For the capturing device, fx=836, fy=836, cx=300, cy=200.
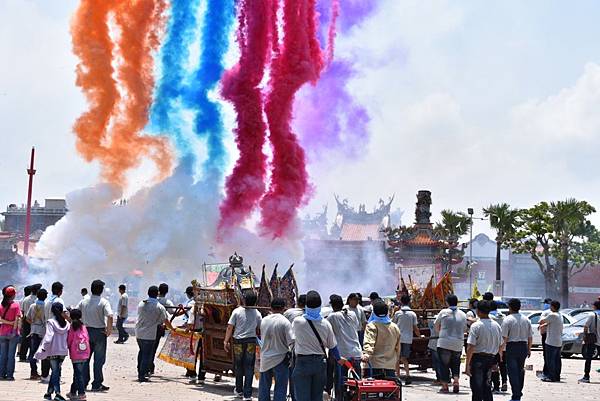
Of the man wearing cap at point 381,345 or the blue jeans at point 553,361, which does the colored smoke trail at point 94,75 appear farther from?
the man wearing cap at point 381,345

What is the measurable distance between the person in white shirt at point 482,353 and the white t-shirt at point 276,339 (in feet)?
9.10

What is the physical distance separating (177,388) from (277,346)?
5289 mm

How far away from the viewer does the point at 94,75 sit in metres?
37.6

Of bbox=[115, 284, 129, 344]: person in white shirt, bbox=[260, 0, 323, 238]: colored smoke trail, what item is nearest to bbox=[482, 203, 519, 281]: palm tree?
bbox=[260, 0, 323, 238]: colored smoke trail

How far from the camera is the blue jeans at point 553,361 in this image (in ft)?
60.7

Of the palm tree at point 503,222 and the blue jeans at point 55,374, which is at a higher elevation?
the palm tree at point 503,222

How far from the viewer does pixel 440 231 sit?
213 feet

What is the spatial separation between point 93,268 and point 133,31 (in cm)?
1192

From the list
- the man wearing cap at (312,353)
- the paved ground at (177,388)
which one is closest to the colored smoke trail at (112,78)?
the paved ground at (177,388)

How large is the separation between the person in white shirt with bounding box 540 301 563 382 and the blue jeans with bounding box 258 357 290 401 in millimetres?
8608

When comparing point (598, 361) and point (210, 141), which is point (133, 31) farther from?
point (598, 361)

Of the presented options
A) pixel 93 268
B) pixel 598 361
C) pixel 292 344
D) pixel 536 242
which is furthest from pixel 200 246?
pixel 292 344

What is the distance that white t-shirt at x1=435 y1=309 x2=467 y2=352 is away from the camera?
1539cm

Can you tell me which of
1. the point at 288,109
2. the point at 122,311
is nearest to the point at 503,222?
the point at 288,109
